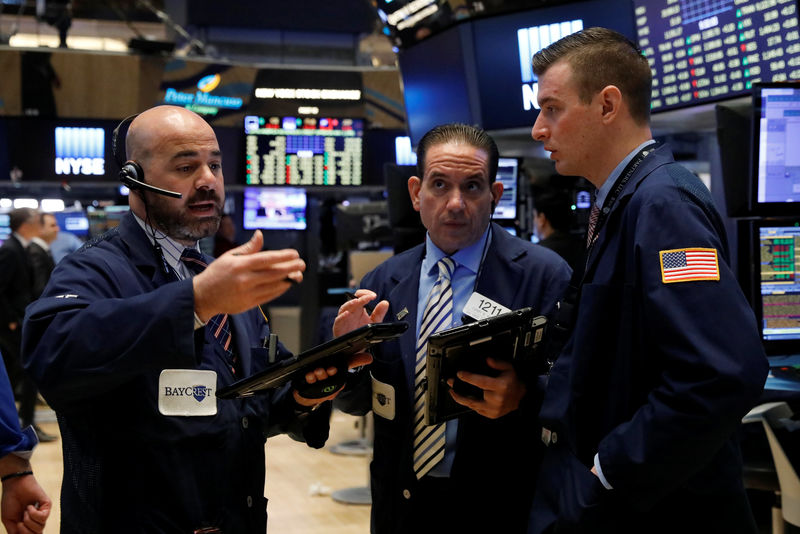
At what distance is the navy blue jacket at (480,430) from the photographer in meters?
2.18

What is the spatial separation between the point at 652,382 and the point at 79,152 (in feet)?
27.9

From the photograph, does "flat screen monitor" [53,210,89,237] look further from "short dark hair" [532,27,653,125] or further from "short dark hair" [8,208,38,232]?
"short dark hair" [532,27,653,125]

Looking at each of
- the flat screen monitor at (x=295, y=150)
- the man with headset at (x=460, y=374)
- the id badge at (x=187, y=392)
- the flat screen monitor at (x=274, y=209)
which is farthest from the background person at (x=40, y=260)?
the id badge at (x=187, y=392)

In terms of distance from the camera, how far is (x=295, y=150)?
8883 millimetres

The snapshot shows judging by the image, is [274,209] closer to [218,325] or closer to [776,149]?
[776,149]

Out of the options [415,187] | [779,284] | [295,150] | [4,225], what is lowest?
[779,284]

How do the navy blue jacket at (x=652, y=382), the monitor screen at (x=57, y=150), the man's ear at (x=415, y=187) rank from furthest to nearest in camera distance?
the monitor screen at (x=57, y=150) → the man's ear at (x=415, y=187) → the navy blue jacket at (x=652, y=382)

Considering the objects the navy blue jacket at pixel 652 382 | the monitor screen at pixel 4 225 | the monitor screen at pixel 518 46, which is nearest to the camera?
the navy blue jacket at pixel 652 382

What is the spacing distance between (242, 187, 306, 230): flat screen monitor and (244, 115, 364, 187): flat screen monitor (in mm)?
756

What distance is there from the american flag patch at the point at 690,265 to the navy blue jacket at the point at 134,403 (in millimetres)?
906

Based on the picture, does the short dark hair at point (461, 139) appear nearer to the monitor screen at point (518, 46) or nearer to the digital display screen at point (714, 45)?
the digital display screen at point (714, 45)

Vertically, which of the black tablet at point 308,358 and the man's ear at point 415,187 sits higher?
the man's ear at point 415,187

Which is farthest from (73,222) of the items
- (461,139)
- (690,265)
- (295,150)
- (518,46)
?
(690,265)

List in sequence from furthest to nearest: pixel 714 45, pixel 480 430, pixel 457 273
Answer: pixel 714 45 → pixel 457 273 → pixel 480 430
